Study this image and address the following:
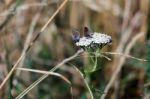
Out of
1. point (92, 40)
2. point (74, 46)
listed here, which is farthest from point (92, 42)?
point (74, 46)

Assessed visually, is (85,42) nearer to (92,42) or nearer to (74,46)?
(92,42)

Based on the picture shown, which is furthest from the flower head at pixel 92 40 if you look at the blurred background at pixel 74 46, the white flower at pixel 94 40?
the blurred background at pixel 74 46

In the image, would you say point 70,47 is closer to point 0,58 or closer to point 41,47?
point 41,47

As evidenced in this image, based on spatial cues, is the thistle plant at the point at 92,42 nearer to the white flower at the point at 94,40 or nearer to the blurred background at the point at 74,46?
the white flower at the point at 94,40

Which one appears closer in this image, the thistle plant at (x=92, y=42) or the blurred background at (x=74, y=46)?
the thistle plant at (x=92, y=42)

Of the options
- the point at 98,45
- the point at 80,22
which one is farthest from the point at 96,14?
the point at 98,45
